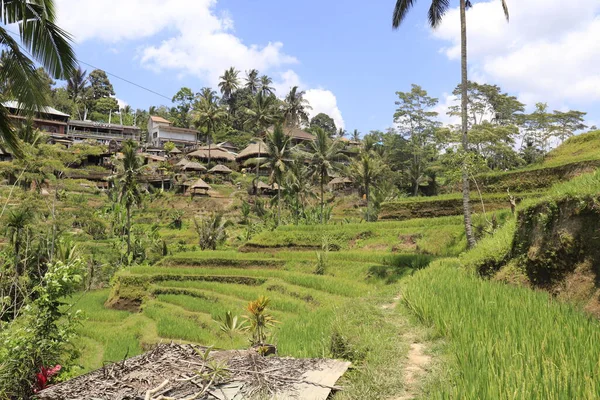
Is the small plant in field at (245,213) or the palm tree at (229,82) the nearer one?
the small plant in field at (245,213)

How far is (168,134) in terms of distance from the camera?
187 feet

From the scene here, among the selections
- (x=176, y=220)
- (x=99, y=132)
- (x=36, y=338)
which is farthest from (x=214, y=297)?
(x=99, y=132)

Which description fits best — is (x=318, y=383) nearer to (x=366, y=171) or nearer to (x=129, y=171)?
(x=129, y=171)

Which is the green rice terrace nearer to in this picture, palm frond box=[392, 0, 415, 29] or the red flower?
the red flower

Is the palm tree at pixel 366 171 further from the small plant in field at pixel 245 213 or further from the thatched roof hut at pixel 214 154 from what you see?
the thatched roof hut at pixel 214 154

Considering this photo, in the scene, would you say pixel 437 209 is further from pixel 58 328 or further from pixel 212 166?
pixel 212 166

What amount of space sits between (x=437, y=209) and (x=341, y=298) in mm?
10587

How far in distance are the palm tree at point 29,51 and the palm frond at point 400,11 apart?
1110 cm

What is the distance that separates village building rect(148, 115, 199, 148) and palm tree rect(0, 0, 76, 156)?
51.5 meters

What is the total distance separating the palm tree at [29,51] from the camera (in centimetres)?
632

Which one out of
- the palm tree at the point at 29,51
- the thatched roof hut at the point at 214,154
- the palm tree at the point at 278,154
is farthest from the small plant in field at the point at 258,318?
the thatched roof hut at the point at 214,154

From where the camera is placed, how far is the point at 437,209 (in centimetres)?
2066

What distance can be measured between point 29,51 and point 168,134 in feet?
174

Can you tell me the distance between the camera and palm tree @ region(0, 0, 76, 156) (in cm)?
632
